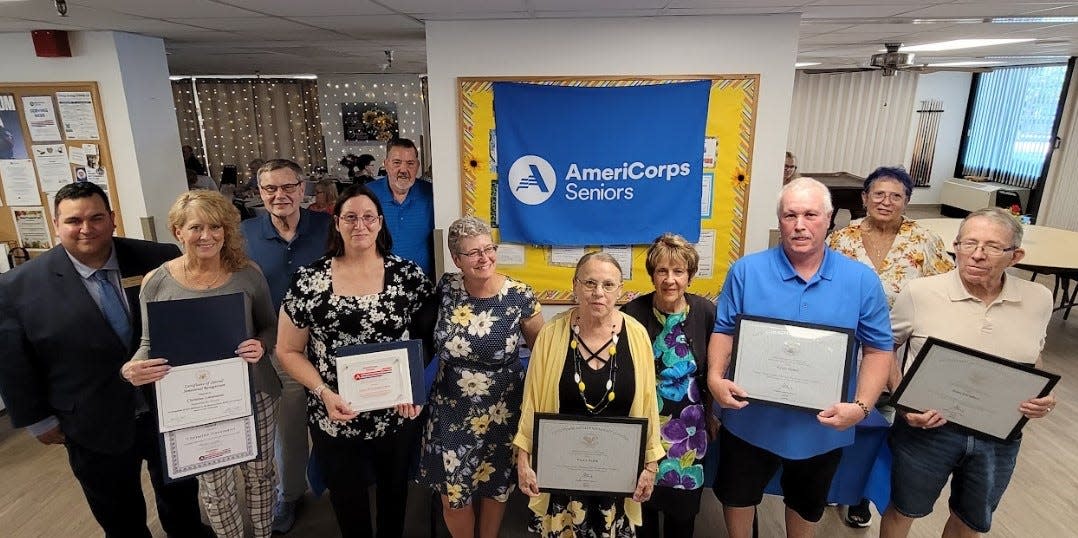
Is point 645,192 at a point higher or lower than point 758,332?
higher

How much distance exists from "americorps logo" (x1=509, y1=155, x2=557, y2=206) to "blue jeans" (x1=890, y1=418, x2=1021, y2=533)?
2.10 meters

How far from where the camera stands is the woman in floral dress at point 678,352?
1.85 meters

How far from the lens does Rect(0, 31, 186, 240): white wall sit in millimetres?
3473

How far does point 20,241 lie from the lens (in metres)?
3.82

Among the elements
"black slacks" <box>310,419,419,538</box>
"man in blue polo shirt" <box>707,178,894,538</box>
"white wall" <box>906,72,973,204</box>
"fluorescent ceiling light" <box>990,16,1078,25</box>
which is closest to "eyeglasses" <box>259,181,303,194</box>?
"black slacks" <box>310,419,419,538</box>

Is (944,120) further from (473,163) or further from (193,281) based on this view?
(193,281)

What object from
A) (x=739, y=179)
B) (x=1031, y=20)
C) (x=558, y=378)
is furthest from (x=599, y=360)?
(x=1031, y=20)

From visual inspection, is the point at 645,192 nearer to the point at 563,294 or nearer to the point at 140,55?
the point at 563,294

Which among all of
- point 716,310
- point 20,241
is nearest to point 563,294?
point 716,310

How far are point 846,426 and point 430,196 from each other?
8.17ft

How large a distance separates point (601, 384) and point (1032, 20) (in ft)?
13.0

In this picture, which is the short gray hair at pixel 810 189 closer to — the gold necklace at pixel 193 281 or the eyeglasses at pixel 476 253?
the eyeglasses at pixel 476 253

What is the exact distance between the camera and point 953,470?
1962mm

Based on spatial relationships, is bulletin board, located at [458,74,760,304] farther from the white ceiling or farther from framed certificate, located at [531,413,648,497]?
framed certificate, located at [531,413,648,497]
